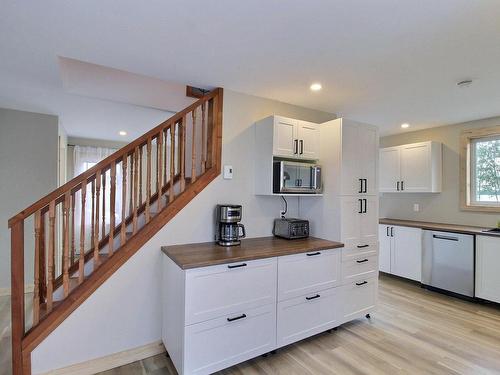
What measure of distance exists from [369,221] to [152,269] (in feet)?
7.44

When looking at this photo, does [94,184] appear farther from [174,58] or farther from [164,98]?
[164,98]

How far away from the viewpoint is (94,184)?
2.33m

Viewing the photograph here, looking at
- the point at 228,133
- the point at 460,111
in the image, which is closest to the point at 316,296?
the point at 228,133

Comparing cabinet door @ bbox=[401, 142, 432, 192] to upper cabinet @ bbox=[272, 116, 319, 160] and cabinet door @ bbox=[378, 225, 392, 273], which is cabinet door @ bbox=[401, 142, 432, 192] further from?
upper cabinet @ bbox=[272, 116, 319, 160]

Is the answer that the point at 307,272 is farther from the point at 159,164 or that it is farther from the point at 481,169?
the point at 481,169

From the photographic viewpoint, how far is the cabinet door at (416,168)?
415 cm

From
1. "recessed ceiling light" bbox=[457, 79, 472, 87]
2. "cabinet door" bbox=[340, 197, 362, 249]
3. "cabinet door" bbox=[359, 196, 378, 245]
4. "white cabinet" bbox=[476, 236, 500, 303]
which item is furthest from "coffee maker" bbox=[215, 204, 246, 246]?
"white cabinet" bbox=[476, 236, 500, 303]

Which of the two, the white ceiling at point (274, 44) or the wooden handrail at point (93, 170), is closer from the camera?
the white ceiling at point (274, 44)

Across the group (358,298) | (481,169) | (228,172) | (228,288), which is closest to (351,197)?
(358,298)

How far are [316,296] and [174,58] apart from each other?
2.39 m

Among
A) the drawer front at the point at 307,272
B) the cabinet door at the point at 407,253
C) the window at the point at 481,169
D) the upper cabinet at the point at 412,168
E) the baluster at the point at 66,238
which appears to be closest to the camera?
the baluster at the point at 66,238

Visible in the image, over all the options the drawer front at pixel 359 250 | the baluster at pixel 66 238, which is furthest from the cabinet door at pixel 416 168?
the baluster at pixel 66 238

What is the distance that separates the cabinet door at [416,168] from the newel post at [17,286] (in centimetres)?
481

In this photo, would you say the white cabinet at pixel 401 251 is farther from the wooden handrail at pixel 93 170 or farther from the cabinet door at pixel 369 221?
the wooden handrail at pixel 93 170
